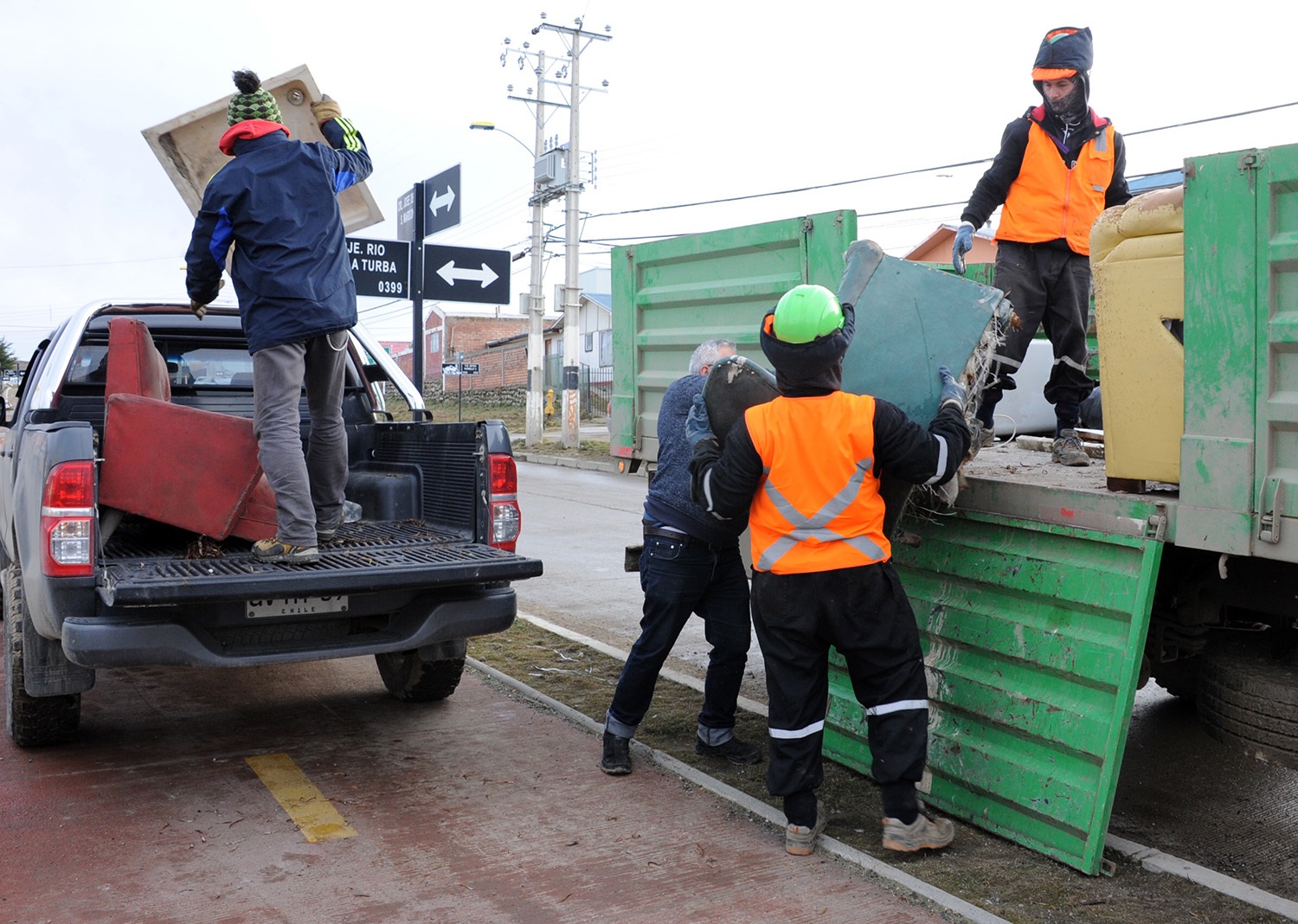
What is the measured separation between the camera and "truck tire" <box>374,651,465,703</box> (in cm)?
531

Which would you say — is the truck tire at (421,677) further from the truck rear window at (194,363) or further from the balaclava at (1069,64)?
the balaclava at (1069,64)

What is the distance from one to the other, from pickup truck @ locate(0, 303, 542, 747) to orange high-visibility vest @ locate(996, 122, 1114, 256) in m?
2.53

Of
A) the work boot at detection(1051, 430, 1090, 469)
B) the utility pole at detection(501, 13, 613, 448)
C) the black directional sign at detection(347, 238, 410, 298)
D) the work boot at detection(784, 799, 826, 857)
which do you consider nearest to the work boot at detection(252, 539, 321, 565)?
the work boot at detection(784, 799, 826, 857)

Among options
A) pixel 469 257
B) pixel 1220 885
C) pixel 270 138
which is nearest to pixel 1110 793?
pixel 1220 885

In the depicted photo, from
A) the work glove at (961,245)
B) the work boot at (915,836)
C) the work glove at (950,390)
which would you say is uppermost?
the work glove at (961,245)

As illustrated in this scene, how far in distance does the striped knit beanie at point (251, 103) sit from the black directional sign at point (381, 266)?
3.75 meters

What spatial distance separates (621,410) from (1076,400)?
243cm

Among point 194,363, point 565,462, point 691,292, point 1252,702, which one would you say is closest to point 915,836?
point 1252,702

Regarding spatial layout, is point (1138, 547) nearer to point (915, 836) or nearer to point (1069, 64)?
point (915, 836)

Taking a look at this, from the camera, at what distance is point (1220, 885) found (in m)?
3.39

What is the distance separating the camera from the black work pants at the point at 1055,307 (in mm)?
4898

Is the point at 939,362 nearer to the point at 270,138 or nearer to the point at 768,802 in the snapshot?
the point at 768,802

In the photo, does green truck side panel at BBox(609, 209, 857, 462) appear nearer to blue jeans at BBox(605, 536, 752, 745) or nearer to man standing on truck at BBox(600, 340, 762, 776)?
man standing on truck at BBox(600, 340, 762, 776)

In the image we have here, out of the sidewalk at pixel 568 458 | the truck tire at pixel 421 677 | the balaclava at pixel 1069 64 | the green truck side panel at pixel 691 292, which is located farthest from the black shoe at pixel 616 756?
the sidewalk at pixel 568 458
